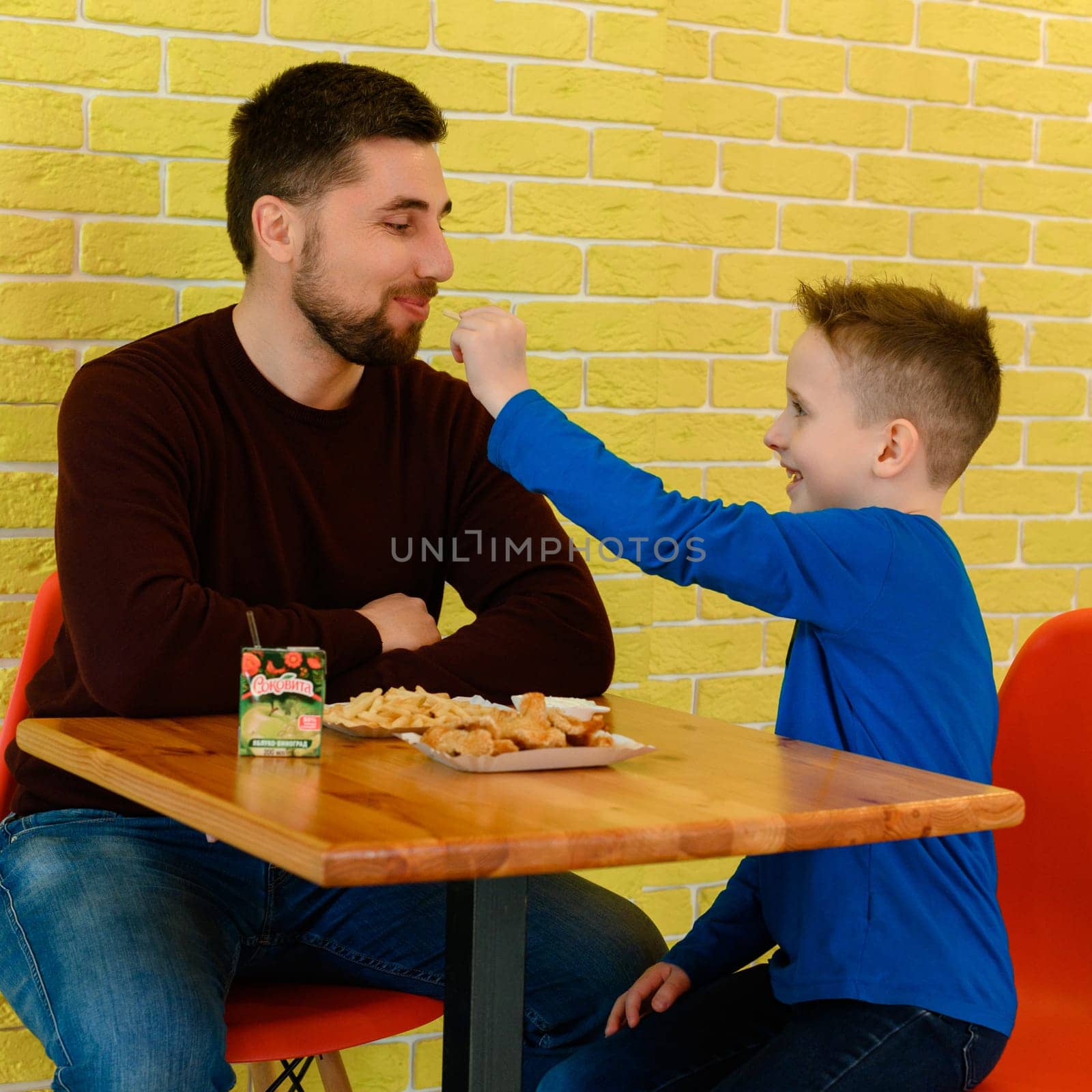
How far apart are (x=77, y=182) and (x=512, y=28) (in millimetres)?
677

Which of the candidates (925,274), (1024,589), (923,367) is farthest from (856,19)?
(923,367)

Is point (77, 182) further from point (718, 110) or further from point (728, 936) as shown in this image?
point (728, 936)

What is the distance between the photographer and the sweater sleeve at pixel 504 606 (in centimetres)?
163

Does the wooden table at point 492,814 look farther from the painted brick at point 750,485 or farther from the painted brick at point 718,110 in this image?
the painted brick at point 718,110

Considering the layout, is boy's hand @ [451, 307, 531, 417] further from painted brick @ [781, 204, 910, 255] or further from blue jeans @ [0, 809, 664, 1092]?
painted brick @ [781, 204, 910, 255]

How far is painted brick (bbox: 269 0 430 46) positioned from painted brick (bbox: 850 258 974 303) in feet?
3.16

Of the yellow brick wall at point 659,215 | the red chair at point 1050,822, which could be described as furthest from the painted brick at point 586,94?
the red chair at point 1050,822

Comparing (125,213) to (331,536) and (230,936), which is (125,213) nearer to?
(331,536)

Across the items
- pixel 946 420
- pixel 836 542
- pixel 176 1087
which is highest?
pixel 946 420

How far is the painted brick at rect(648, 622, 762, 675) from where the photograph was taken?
2.51 metres

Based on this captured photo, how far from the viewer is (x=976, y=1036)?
1.33m

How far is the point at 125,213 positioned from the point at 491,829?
1.34m

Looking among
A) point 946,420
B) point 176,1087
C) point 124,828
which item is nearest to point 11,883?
point 124,828

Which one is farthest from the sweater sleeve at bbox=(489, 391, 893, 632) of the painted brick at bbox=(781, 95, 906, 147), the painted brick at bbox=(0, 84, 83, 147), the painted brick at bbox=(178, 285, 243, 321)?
the painted brick at bbox=(781, 95, 906, 147)
